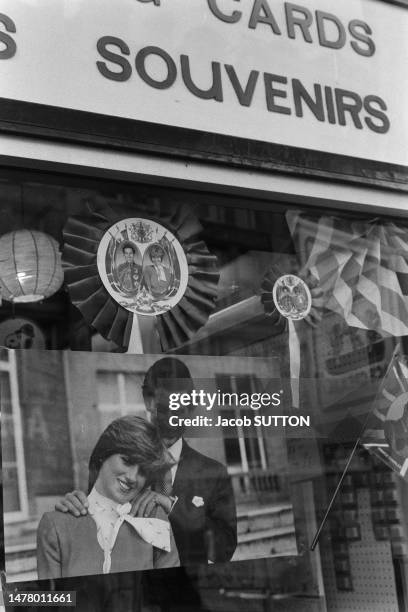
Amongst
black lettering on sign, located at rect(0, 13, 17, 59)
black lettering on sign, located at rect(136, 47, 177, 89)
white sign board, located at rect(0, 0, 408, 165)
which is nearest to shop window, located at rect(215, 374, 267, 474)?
white sign board, located at rect(0, 0, 408, 165)

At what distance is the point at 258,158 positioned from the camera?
2270 mm

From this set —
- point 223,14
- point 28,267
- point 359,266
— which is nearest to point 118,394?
point 28,267

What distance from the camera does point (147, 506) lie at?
2.08m

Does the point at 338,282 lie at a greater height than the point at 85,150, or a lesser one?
lesser

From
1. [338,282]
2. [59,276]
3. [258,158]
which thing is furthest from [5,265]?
[338,282]

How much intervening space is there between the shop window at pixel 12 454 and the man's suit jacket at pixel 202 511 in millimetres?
396

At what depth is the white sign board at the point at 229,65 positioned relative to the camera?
2.01 m

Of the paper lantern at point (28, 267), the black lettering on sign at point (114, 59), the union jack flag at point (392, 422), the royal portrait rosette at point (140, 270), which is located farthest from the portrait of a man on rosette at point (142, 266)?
the union jack flag at point (392, 422)

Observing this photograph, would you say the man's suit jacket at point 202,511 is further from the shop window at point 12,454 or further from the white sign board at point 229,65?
the white sign board at point 229,65

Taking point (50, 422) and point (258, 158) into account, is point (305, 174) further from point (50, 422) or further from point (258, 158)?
point (50, 422)

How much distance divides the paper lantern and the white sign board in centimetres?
35

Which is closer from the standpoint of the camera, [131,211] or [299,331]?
[131,211]

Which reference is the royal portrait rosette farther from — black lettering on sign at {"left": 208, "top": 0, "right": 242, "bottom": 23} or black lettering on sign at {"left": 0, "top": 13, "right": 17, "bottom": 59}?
black lettering on sign at {"left": 208, "top": 0, "right": 242, "bottom": 23}

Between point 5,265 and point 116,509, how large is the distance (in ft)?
2.15
